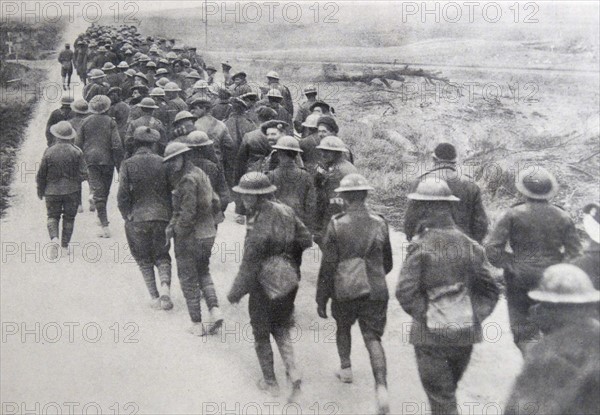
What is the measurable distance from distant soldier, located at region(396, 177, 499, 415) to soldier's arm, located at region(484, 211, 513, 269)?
2.35ft

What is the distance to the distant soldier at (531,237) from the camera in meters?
4.55

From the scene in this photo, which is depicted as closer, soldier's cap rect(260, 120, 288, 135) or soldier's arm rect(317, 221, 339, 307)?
soldier's arm rect(317, 221, 339, 307)

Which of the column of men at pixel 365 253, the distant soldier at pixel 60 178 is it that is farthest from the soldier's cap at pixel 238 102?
the distant soldier at pixel 60 178

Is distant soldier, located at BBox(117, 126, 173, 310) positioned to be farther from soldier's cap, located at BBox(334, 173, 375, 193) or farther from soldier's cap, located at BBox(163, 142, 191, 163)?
soldier's cap, located at BBox(334, 173, 375, 193)

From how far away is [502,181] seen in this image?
10.6 meters

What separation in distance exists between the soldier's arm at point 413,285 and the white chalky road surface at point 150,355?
108cm

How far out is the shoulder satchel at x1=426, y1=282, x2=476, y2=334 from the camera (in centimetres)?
382

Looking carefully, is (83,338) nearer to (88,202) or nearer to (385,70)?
(88,202)

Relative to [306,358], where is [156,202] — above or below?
above

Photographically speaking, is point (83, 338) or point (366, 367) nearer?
point (366, 367)

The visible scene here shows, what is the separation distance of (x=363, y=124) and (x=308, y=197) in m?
9.89

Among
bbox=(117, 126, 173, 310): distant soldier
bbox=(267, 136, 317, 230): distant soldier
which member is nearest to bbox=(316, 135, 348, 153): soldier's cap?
bbox=(267, 136, 317, 230): distant soldier

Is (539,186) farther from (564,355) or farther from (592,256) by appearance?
(564,355)

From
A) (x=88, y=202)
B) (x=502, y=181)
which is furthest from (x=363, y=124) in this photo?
(x=88, y=202)
